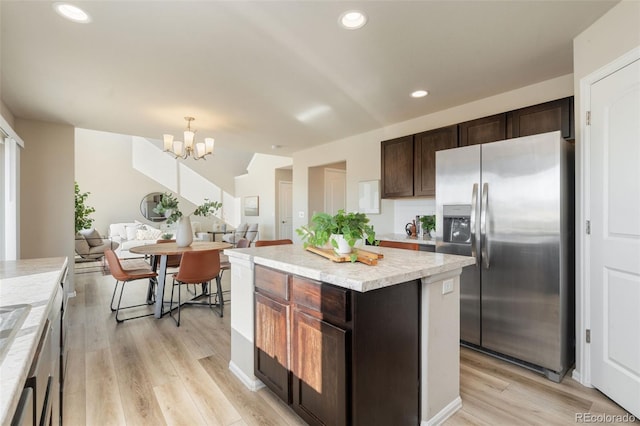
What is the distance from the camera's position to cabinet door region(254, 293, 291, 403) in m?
1.74

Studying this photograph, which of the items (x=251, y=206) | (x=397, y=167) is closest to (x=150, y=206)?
(x=251, y=206)

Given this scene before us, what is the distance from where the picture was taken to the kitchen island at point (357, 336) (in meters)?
1.35

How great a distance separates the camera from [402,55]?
7.77 feet

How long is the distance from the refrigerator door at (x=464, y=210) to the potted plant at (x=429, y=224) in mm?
825

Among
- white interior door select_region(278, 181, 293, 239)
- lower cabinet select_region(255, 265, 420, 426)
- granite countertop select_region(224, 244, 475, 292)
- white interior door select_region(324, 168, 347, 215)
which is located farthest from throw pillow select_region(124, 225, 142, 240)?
lower cabinet select_region(255, 265, 420, 426)

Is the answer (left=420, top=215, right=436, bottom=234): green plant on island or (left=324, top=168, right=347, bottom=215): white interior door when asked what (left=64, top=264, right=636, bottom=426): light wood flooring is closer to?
(left=420, top=215, right=436, bottom=234): green plant on island

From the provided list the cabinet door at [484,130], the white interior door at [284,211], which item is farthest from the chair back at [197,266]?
the white interior door at [284,211]

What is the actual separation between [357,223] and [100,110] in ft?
11.7

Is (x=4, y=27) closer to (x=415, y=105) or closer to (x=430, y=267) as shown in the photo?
(x=430, y=267)

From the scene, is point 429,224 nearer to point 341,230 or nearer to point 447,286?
point 447,286

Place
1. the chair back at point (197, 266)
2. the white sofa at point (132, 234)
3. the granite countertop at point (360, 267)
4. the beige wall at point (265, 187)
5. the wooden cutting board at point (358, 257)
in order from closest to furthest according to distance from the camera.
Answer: the granite countertop at point (360, 267) < the wooden cutting board at point (358, 257) < the chair back at point (197, 266) < the white sofa at point (132, 234) < the beige wall at point (265, 187)

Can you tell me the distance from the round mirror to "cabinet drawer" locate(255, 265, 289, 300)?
825 centimetres

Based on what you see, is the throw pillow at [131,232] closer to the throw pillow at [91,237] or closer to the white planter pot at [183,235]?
the throw pillow at [91,237]

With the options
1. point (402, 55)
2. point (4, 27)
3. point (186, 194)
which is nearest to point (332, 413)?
point (402, 55)
